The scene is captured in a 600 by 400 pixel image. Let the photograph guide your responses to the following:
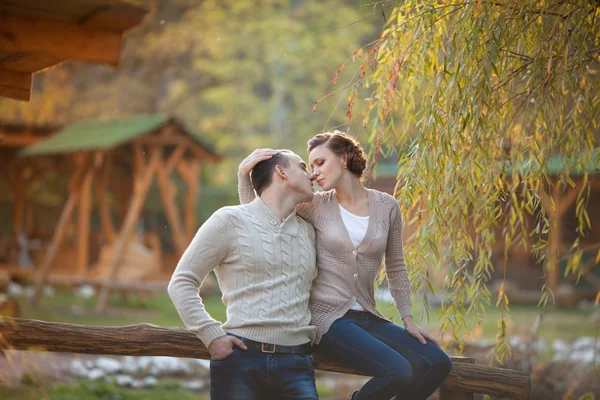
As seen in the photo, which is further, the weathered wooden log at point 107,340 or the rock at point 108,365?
the rock at point 108,365

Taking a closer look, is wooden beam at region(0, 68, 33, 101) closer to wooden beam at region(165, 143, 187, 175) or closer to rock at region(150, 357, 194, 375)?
rock at region(150, 357, 194, 375)

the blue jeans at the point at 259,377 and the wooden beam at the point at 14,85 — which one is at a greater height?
the wooden beam at the point at 14,85

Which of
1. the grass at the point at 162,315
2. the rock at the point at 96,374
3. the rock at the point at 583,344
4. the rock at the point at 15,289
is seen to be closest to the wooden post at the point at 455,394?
the rock at the point at 96,374

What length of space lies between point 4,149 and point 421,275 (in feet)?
47.1

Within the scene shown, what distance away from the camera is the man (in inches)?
135

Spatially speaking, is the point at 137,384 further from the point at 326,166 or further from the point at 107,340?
the point at 326,166

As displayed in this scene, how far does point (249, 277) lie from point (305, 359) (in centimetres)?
45

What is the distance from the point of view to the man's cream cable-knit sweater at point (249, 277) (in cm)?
344

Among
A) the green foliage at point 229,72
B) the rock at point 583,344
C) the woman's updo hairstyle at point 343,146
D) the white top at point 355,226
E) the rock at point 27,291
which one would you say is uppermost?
the green foliage at point 229,72

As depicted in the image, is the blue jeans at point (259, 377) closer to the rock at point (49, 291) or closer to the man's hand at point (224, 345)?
the man's hand at point (224, 345)

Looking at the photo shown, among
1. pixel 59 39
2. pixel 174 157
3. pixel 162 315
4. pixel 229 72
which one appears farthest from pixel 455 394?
pixel 229 72

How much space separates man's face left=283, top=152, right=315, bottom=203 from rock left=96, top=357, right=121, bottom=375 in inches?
248

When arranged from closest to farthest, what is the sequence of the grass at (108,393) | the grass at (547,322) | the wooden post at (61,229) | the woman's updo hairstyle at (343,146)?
the woman's updo hairstyle at (343,146), the grass at (108,393), the grass at (547,322), the wooden post at (61,229)

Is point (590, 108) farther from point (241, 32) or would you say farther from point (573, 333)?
point (241, 32)
